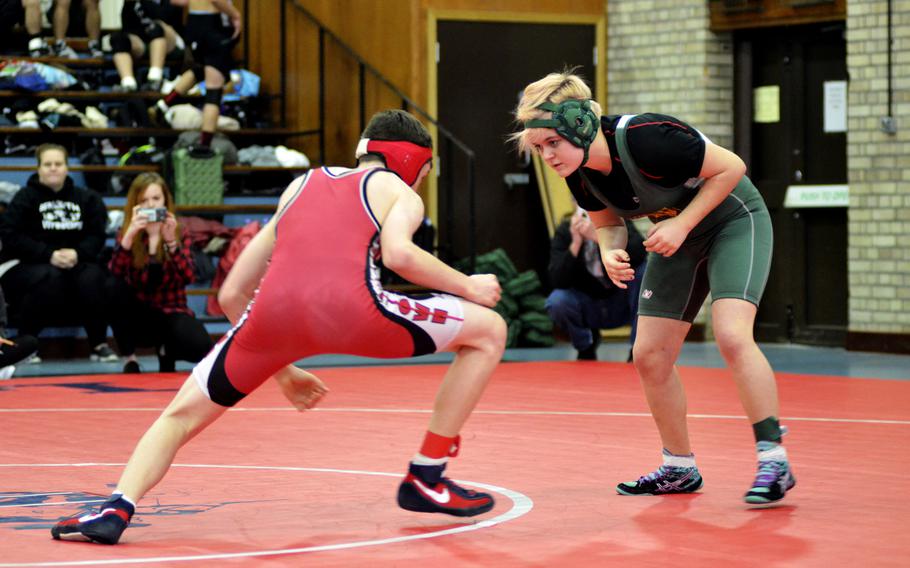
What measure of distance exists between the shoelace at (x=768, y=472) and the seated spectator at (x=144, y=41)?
10.00 m

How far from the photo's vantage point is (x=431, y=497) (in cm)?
422

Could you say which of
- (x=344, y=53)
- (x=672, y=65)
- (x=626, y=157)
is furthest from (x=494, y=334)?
(x=344, y=53)

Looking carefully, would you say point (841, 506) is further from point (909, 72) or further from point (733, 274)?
point (909, 72)

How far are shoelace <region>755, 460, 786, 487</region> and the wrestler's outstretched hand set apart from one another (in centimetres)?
134

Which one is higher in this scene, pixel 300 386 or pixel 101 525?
pixel 300 386

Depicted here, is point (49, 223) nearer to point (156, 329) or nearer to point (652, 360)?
point (156, 329)

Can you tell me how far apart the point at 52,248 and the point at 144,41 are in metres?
4.47

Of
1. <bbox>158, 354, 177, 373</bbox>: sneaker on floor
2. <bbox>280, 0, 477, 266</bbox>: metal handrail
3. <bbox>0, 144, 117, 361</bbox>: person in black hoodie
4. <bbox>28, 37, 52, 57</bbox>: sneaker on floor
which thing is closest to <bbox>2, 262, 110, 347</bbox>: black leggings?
<bbox>0, 144, 117, 361</bbox>: person in black hoodie

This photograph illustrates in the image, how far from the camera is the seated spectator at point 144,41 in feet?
45.1

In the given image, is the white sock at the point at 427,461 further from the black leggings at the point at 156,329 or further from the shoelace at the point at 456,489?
the black leggings at the point at 156,329

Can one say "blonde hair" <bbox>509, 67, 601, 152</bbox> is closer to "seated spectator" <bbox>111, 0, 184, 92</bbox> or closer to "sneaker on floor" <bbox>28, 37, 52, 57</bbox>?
"seated spectator" <bbox>111, 0, 184, 92</bbox>

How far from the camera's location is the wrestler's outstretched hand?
4312 millimetres

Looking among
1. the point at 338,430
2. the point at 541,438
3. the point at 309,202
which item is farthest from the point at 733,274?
the point at 338,430

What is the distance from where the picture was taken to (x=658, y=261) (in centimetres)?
496
